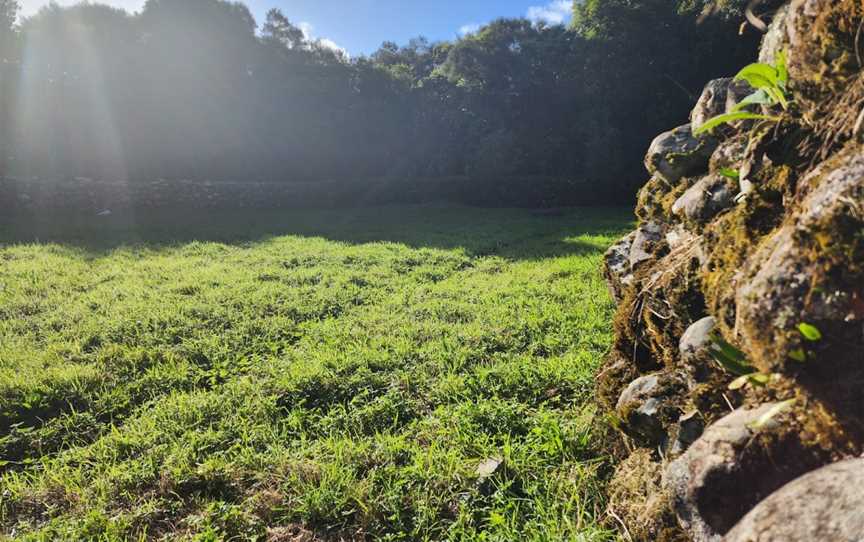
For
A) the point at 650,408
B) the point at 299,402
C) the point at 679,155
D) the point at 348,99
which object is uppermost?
the point at 348,99

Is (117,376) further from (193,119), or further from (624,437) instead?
(193,119)

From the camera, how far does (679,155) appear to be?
7.44 ft

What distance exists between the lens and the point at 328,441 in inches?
100

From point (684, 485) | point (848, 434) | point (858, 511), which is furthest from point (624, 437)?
point (858, 511)

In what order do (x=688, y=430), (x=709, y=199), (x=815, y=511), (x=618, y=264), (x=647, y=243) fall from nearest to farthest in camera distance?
(x=815, y=511) → (x=688, y=430) → (x=709, y=199) → (x=647, y=243) → (x=618, y=264)

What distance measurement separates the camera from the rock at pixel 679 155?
7.22 ft

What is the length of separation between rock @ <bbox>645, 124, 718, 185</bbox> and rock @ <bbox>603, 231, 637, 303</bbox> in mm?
507

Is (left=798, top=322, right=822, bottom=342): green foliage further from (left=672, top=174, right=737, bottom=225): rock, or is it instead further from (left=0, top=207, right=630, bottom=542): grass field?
(left=0, top=207, right=630, bottom=542): grass field

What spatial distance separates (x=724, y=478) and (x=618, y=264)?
1.87 metres

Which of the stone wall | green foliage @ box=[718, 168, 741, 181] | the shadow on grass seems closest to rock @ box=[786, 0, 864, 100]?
the stone wall

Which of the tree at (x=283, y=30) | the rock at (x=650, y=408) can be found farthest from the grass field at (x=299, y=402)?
the tree at (x=283, y=30)

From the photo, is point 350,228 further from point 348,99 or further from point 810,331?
point 348,99

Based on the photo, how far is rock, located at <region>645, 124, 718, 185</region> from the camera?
220cm

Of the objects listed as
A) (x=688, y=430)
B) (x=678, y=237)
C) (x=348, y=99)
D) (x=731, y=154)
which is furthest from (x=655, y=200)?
(x=348, y=99)
